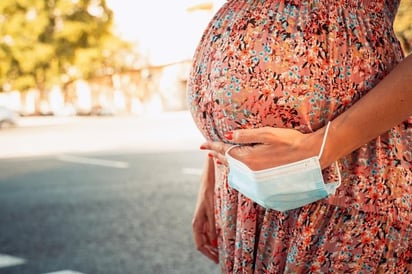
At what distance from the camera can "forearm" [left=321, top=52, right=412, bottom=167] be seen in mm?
1010

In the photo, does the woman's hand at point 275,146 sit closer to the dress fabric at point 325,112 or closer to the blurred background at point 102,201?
the dress fabric at point 325,112

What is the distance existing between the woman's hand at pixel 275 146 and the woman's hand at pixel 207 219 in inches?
16.3

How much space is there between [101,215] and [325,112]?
5130 mm

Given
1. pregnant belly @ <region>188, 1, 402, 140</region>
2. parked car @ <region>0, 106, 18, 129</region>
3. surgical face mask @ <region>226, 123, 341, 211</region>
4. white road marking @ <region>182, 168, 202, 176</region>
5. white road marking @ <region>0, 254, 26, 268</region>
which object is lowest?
parked car @ <region>0, 106, 18, 129</region>

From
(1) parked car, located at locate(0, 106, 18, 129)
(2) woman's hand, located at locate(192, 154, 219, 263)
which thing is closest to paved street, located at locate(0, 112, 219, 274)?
(2) woman's hand, located at locate(192, 154, 219, 263)

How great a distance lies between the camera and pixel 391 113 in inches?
40.0

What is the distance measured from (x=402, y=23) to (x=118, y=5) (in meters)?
41.4

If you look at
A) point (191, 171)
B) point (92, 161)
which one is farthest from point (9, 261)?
point (92, 161)

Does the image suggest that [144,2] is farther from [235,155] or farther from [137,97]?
[235,155]

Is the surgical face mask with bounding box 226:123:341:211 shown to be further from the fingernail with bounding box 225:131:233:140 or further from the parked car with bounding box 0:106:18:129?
the parked car with bounding box 0:106:18:129

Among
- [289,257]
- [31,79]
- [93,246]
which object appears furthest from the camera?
[31,79]

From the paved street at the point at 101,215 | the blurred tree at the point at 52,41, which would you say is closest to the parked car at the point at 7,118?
the blurred tree at the point at 52,41

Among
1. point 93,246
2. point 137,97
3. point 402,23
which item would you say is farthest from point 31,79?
point 402,23

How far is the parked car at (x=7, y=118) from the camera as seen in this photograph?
26.6 meters
